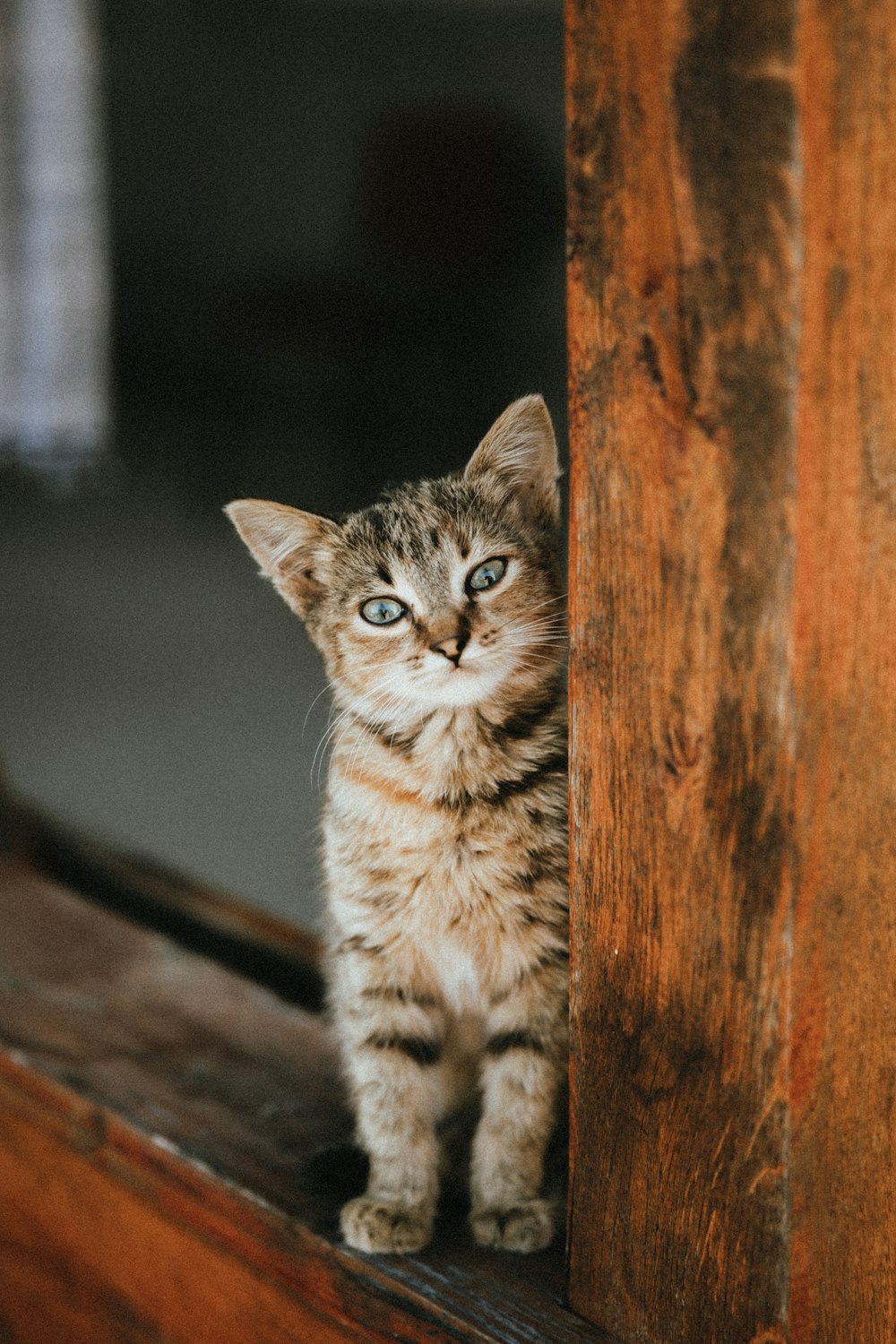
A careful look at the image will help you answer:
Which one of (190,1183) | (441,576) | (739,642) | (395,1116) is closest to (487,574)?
(441,576)

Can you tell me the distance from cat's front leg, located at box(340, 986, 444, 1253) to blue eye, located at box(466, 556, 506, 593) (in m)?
0.37

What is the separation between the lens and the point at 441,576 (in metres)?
1.03

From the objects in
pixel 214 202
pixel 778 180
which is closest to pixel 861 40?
pixel 778 180

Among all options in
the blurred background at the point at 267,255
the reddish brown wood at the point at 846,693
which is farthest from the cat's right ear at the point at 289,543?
the blurred background at the point at 267,255

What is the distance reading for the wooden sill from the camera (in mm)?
949

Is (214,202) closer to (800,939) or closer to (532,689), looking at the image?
(532,689)

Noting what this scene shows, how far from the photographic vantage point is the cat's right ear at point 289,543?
1.05m

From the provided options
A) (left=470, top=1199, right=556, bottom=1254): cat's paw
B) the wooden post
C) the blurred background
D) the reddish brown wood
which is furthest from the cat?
the blurred background

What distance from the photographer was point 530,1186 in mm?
995

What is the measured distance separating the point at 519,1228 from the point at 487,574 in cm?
57

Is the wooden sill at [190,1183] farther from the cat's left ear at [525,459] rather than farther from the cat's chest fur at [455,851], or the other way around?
the cat's left ear at [525,459]

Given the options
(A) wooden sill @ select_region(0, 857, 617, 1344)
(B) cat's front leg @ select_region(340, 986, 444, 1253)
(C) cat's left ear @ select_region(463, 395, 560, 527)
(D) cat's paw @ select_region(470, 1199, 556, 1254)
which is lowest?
(A) wooden sill @ select_region(0, 857, 617, 1344)

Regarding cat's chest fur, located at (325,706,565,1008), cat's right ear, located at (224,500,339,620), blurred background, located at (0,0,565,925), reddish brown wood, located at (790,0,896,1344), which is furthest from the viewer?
blurred background, located at (0,0,565,925)

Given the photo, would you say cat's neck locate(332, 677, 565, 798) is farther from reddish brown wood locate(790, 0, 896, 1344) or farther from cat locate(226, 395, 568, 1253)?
reddish brown wood locate(790, 0, 896, 1344)
